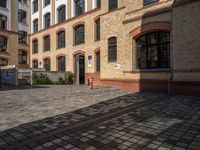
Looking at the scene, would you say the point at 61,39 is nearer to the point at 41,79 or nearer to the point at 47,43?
the point at 47,43

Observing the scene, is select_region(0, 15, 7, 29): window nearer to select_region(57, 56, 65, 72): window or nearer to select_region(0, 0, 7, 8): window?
select_region(0, 0, 7, 8): window

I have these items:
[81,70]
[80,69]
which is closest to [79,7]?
[80,69]

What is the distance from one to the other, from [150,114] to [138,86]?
6.59 m

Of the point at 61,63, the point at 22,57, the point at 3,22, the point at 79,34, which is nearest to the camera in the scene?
the point at 79,34

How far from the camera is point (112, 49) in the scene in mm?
15516

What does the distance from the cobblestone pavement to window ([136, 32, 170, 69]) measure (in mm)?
5783

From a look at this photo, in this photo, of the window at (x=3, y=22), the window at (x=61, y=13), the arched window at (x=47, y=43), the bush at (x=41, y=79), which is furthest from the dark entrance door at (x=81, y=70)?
the window at (x=3, y=22)

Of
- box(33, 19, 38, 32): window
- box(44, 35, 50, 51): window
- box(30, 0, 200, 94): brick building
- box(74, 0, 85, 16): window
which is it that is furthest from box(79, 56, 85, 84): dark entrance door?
box(33, 19, 38, 32): window

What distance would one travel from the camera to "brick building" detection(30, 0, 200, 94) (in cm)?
1062

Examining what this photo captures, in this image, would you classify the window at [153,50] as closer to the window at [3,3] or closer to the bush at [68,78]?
the bush at [68,78]

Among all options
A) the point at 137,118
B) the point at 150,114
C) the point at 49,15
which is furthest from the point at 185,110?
the point at 49,15

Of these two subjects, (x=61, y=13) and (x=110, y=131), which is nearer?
(x=110, y=131)

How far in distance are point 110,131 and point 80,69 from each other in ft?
60.7

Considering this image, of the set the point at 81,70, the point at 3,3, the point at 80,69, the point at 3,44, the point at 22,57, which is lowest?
the point at 81,70
